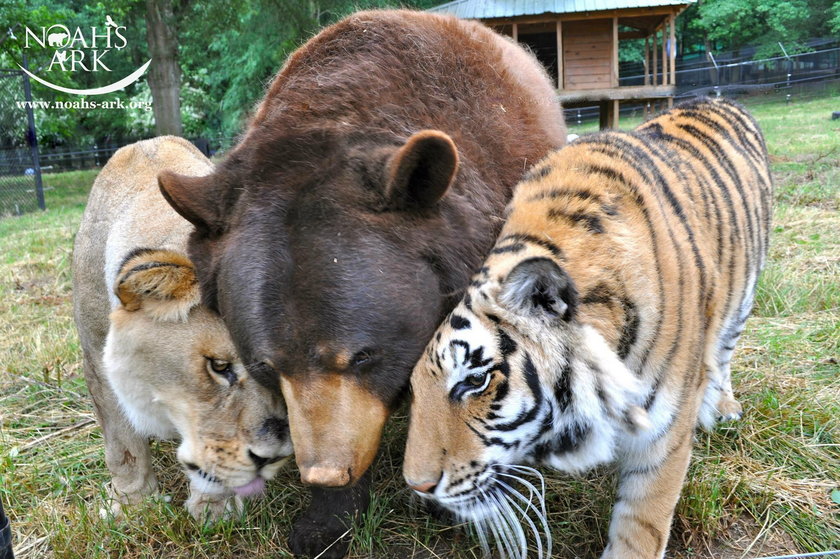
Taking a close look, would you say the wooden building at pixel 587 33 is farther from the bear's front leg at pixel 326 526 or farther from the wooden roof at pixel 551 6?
the bear's front leg at pixel 326 526

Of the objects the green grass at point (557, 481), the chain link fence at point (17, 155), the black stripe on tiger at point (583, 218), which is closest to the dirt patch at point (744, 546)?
the green grass at point (557, 481)

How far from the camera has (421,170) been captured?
245 cm

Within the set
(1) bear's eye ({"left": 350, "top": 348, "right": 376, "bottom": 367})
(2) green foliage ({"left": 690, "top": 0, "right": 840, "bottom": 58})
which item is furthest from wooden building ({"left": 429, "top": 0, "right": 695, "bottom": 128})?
(2) green foliage ({"left": 690, "top": 0, "right": 840, "bottom": 58})

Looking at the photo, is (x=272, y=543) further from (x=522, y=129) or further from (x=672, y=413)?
(x=522, y=129)

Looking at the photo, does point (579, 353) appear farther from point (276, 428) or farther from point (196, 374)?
point (196, 374)

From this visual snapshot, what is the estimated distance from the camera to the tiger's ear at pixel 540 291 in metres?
2.12

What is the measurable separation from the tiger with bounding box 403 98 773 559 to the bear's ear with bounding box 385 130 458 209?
330mm

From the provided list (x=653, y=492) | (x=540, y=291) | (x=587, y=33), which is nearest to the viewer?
(x=540, y=291)

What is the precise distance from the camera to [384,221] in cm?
248

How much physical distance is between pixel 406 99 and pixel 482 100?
0.49m

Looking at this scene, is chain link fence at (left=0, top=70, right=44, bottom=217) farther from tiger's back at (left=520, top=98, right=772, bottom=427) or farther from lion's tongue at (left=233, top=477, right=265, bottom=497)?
tiger's back at (left=520, top=98, right=772, bottom=427)

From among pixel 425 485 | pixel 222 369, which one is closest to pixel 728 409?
pixel 425 485

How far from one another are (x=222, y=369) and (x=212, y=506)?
2.79 feet

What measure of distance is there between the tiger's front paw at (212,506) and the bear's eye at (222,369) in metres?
0.72
